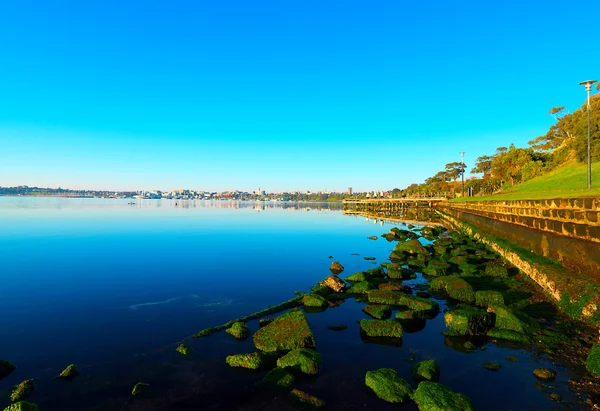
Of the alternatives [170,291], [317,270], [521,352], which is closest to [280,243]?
[317,270]

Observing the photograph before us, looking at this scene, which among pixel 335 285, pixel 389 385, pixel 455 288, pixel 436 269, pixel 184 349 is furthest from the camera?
pixel 436 269

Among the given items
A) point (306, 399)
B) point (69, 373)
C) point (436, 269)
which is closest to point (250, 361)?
point (306, 399)

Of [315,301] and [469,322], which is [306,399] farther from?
[315,301]

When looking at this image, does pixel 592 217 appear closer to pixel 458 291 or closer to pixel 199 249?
pixel 458 291

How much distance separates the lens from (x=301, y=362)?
9891mm

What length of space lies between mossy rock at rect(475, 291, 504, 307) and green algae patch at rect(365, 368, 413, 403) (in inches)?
310

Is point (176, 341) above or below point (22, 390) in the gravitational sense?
below

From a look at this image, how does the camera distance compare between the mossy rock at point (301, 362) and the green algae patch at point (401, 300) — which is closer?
the mossy rock at point (301, 362)

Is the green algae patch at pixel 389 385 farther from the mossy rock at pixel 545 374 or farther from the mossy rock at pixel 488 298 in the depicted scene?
the mossy rock at pixel 488 298

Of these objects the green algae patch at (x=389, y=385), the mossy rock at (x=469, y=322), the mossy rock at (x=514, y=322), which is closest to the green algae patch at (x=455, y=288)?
the mossy rock at (x=514, y=322)

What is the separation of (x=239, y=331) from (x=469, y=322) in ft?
28.8

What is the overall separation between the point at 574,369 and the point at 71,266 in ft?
101

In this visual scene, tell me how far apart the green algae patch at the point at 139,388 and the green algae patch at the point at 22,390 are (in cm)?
289

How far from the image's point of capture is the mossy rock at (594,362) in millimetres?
8538
